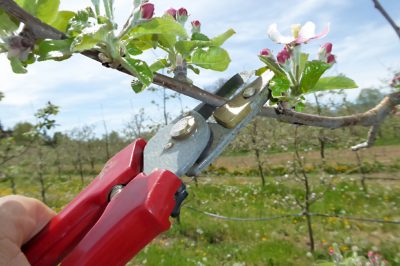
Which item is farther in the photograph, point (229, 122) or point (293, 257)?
point (293, 257)

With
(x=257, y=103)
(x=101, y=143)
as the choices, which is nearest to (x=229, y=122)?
(x=257, y=103)

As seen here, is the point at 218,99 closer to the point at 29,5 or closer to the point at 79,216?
the point at 29,5

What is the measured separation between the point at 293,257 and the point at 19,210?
233 inches

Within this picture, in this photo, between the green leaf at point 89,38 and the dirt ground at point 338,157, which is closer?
the green leaf at point 89,38

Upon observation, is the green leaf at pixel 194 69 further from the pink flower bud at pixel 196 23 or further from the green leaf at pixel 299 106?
the green leaf at pixel 299 106

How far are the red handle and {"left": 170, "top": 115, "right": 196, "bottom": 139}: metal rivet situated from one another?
8.4 inches

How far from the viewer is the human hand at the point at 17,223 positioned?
4.06ft

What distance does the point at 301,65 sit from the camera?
1.14 m

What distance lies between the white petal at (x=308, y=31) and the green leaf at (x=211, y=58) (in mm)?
239

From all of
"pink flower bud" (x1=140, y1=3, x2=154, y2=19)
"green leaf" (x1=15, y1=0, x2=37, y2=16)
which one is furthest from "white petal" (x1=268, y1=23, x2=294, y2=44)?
"green leaf" (x1=15, y1=0, x2=37, y2=16)

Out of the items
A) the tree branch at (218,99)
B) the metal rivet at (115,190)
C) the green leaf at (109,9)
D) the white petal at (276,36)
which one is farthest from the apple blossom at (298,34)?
the metal rivet at (115,190)

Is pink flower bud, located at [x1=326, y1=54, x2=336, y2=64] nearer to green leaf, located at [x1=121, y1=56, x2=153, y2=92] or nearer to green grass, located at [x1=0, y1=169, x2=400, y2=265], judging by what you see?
green leaf, located at [x1=121, y1=56, x2=153, y2=92]

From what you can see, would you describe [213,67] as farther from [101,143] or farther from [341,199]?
[101,143]

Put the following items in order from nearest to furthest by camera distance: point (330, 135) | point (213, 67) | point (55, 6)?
point (55, 6)
point (213, 67)
point (330, 135)
